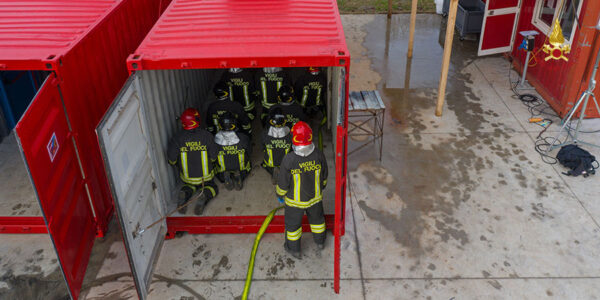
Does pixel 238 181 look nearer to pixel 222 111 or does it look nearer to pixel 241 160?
pixel 241 160

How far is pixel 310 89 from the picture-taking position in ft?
26.5

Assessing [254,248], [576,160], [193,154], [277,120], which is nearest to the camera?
[254,248]

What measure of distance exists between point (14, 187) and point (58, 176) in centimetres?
293

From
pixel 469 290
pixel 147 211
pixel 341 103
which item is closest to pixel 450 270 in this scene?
pixel 469 290

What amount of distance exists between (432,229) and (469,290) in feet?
3.47

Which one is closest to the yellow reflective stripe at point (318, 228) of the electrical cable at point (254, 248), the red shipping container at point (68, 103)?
the electrical cable at point (254, 248)

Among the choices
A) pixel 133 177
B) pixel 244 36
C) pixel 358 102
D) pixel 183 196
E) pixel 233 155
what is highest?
pixel 244 36

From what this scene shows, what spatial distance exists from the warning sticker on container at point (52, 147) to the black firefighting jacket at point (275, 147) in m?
2.63

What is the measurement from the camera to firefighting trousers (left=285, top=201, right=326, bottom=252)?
5.51m

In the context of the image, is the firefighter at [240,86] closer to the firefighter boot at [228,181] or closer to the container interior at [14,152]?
the firefighter boot at [228,181]

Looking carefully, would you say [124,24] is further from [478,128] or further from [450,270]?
[478,128]

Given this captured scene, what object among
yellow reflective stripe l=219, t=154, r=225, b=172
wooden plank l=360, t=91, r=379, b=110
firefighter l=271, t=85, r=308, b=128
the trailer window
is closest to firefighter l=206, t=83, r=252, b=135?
firefighter l=271, t=85, r=308, b=128

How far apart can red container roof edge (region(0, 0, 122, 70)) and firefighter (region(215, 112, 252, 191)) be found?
80.2 inches

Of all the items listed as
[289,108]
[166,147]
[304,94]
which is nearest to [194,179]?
[166,147]
